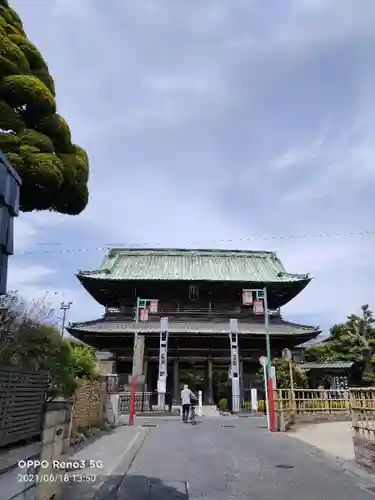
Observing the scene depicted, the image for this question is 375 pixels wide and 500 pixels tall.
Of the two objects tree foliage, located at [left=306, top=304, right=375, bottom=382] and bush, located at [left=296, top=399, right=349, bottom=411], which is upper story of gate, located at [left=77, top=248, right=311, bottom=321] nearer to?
tree foliage, located at [left=306, top=304, right=375, bottom=382]

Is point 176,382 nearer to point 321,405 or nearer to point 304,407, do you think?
point 321,405

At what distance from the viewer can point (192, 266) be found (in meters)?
31.8

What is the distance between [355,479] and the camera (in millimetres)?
6625

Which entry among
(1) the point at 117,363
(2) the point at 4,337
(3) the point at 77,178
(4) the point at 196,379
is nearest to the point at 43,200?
(3) the point at 77,178

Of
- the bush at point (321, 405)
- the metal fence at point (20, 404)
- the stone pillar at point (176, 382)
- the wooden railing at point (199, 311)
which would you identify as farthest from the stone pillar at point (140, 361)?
the metal fence at point (20, 404)

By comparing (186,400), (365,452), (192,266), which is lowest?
(365,452)

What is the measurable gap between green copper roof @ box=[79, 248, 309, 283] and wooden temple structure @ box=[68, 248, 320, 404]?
0.26 feet

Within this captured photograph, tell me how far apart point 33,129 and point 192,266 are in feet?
88.7

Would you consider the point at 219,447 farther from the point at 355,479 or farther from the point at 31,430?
the point at 31,430

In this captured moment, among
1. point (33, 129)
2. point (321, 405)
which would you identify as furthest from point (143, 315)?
point (33, 129)

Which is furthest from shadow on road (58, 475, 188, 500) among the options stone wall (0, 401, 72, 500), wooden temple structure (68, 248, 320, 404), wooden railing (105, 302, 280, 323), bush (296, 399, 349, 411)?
wooden railing (105, 302, 280, 323)

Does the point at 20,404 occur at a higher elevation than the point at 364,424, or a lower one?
higher

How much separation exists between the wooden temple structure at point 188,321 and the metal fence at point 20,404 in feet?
71.6

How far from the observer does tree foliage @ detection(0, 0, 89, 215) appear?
4.58m
